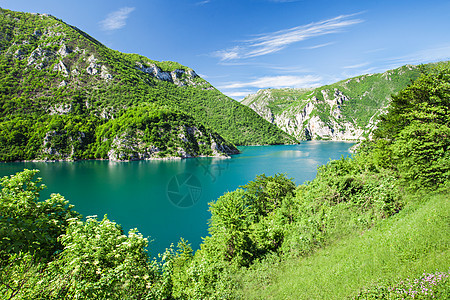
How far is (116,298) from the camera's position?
697cm

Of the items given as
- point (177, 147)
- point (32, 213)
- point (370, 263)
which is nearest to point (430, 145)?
point (370, 263)

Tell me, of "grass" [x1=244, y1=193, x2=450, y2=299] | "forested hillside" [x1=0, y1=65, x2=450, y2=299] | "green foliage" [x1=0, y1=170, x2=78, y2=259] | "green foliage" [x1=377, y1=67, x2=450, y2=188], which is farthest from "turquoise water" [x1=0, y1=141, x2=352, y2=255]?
"grass" [x1=244, y1=193, x2=450, y2=299]

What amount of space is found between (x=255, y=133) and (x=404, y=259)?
193 meters

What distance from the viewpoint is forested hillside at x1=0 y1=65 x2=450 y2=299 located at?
248 inches

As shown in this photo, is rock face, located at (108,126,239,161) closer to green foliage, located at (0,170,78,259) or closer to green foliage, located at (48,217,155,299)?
green foliage, located at (0,170,78,259)

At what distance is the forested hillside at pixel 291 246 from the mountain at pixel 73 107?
92158 millimetres

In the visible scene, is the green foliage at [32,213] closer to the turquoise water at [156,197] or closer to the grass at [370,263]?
the grass at [370,263]

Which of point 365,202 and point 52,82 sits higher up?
point 52,82

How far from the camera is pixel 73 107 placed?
114 meters

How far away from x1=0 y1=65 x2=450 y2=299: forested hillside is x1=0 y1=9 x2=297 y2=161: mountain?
92158 mm

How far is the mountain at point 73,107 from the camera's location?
97.4 meters

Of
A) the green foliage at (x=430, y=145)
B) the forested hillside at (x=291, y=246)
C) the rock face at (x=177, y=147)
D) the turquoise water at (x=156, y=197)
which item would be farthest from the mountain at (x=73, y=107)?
the green foliage at (x=430, y=145)

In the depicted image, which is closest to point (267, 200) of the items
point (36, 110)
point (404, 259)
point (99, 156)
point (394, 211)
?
point (394, 211)

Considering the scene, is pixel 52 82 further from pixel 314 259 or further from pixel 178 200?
pixel 314 259
